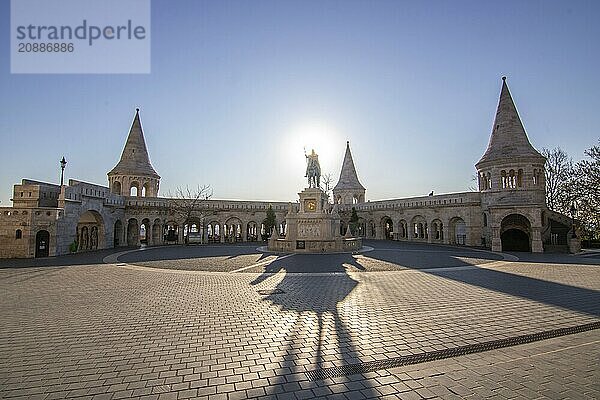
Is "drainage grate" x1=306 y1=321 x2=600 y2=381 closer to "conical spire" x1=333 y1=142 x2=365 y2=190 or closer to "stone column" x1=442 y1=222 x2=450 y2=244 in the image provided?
"stone column" x1=442 y1=222 x2=450 y2=244

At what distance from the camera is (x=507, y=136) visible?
108ft

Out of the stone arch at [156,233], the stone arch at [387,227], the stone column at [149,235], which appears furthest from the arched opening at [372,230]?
the stone column at [149,235]

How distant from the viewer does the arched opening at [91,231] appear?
1182 inches

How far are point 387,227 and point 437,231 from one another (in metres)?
6.79

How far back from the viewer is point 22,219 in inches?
864

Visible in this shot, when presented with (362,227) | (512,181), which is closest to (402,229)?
(362,227)

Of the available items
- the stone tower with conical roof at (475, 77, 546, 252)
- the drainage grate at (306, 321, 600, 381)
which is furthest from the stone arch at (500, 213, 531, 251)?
the drainage grate at (306, 321, 600, 381)

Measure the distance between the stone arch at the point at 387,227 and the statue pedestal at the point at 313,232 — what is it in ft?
57.9

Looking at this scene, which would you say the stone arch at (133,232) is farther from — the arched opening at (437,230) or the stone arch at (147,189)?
the arched opening at (437,230)

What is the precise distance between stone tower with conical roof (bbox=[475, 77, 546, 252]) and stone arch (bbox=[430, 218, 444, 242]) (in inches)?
238

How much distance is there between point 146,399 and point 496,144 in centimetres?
3732

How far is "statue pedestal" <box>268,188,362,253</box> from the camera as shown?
2520 cm

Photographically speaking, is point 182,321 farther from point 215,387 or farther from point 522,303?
point 522,303

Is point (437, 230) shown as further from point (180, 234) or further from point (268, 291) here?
point (268, 291)
